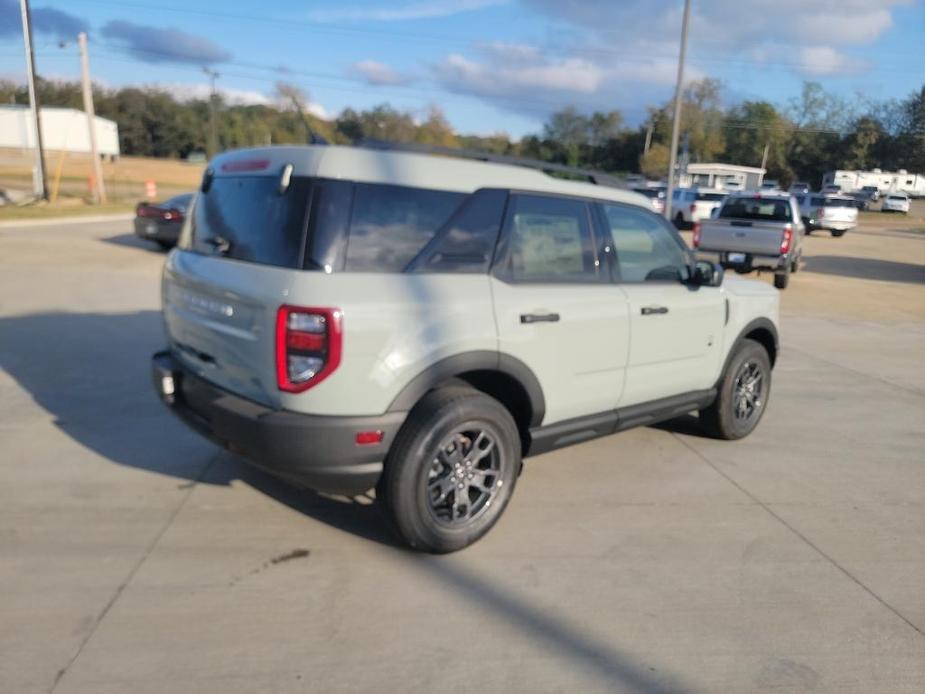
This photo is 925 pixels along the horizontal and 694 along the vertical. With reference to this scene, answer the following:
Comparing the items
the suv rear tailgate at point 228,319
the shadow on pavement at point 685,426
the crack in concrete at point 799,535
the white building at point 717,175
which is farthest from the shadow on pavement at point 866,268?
the white building at point 717,175

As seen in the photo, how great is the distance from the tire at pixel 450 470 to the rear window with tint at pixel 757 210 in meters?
13.2

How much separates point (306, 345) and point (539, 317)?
127 cm

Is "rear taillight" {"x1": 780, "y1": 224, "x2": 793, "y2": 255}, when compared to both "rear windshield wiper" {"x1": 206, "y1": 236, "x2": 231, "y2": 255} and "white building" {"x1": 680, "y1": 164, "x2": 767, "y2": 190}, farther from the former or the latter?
"white building" {"x1": 680, "y1": 164, "x2": 767, "y2": 190}

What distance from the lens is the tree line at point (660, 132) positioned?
252ft

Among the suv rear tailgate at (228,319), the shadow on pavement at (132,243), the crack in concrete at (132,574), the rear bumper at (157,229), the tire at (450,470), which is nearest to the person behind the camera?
the crack in concrete at (132,574)

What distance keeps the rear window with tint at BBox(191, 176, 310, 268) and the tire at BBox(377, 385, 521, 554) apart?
0.97 meters

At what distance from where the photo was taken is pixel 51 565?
340cm

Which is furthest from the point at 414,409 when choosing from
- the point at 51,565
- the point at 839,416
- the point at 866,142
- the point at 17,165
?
the point at 866,142

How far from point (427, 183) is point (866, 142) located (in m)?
91.7

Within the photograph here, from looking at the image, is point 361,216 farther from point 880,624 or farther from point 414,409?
point 880,624

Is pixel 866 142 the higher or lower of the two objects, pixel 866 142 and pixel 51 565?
the higher

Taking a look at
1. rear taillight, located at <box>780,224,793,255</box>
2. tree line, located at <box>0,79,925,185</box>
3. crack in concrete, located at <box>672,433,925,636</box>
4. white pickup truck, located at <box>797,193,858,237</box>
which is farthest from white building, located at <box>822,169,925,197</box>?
crack in concrete, located at <box>672,433,925,636</box>

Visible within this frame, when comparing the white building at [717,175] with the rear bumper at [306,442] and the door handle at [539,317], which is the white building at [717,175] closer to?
the door handle at [539,317]

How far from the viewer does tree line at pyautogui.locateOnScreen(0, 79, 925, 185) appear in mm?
76750
